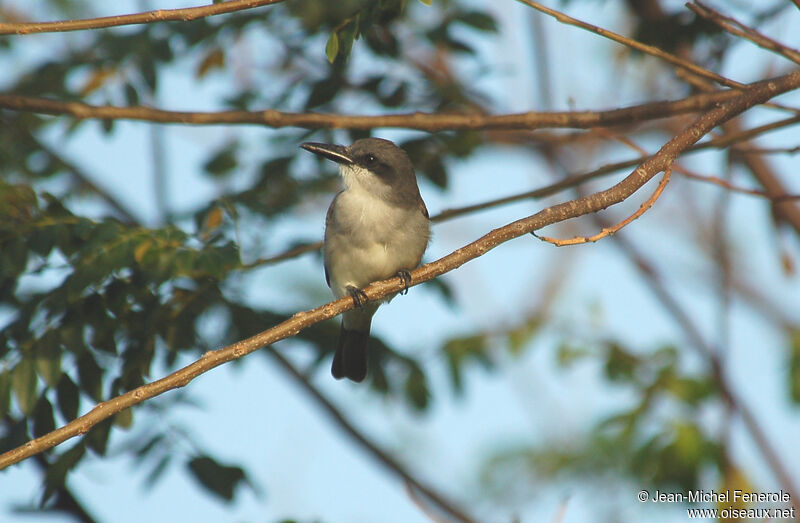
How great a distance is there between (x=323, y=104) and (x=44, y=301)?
2.04m

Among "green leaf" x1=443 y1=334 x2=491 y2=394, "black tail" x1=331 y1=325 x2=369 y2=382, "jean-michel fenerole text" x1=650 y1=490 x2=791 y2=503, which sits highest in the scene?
"black tail" x1=331 y1=325 x2=369 y2=382

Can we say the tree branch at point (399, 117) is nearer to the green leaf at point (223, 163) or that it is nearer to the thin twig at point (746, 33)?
the thin twig at point (746, 33)

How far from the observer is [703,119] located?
11.7 feet

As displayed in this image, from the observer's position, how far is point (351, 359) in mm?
5598

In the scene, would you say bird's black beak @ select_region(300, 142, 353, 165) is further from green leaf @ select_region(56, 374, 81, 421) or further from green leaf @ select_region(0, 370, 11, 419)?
green leaf @ select_region(0, 370, 11, 419)

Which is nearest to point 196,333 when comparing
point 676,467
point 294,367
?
point 294,367

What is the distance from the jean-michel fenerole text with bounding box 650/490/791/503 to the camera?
16.7 feet

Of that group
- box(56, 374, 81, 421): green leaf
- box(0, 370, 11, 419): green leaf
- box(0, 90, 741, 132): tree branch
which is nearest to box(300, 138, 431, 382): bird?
box(0, 90, 741, 132): tree branch

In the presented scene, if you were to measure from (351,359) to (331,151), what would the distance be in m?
1.32

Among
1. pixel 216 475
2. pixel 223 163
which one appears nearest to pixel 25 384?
pixel 216 475

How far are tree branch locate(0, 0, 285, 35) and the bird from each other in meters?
Answer: 1.61

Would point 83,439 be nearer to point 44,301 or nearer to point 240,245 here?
point 44,301

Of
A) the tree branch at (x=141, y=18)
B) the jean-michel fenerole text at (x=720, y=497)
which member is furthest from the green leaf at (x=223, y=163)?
the jean-michel fenerole text at (x=720, y=497)

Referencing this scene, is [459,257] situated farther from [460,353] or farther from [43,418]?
[460,353]
